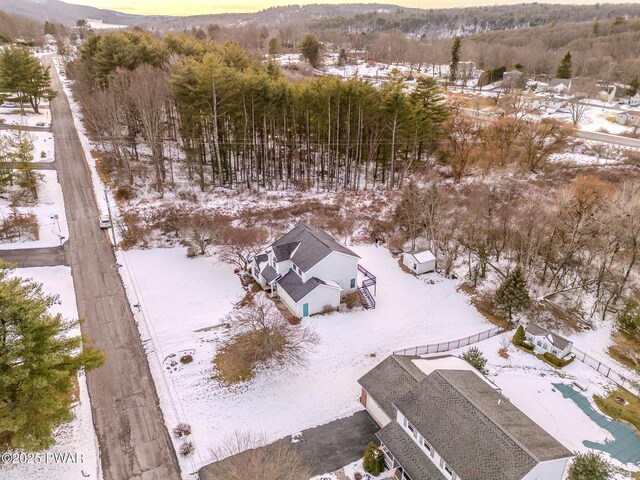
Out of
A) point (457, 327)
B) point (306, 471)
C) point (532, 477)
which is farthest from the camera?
point (457, 327)

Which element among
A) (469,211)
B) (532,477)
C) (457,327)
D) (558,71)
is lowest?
(457,327)

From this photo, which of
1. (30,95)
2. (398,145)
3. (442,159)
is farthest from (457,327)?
(30,95)

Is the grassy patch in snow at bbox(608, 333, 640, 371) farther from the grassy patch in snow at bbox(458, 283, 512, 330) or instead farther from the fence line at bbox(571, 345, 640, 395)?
the grassy patch in snow at bbox(458, 283, 512, 330)

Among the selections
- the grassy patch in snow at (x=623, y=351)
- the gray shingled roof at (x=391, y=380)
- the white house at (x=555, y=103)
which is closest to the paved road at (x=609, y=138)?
the white house at (x=555, y=103)

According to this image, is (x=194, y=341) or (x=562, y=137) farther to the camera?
(x=562, y=137)

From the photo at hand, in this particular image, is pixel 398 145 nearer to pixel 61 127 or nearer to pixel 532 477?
pixel 532 477

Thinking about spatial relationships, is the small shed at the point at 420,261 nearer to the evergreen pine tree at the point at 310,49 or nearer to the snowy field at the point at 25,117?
the snowy field at the point at 25,117

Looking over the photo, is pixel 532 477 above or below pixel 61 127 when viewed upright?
below

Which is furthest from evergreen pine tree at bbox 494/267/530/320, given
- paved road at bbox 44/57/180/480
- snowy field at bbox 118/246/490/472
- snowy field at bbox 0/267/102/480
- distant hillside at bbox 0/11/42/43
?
distant hillside at bbox 0/11/42/43
